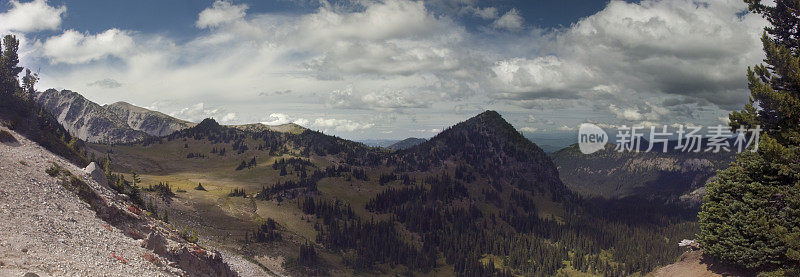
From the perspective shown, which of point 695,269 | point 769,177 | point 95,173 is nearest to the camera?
point 769,177

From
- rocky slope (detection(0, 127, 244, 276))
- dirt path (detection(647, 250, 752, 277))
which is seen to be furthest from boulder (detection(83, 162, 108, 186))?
dirt path (detection(647, 250, 752, 277))

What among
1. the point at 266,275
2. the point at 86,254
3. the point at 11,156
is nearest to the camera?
the point at 86,254

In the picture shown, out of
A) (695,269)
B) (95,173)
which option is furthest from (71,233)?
(695,269)

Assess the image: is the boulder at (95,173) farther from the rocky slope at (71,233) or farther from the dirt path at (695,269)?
the dirt path at (695,269)

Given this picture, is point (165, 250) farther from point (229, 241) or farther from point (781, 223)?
point (229, 241)

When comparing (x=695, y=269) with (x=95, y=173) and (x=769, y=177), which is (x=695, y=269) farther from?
(x=95, y=173)

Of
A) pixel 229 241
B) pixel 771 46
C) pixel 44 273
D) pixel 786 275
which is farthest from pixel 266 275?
pixel 771 46
